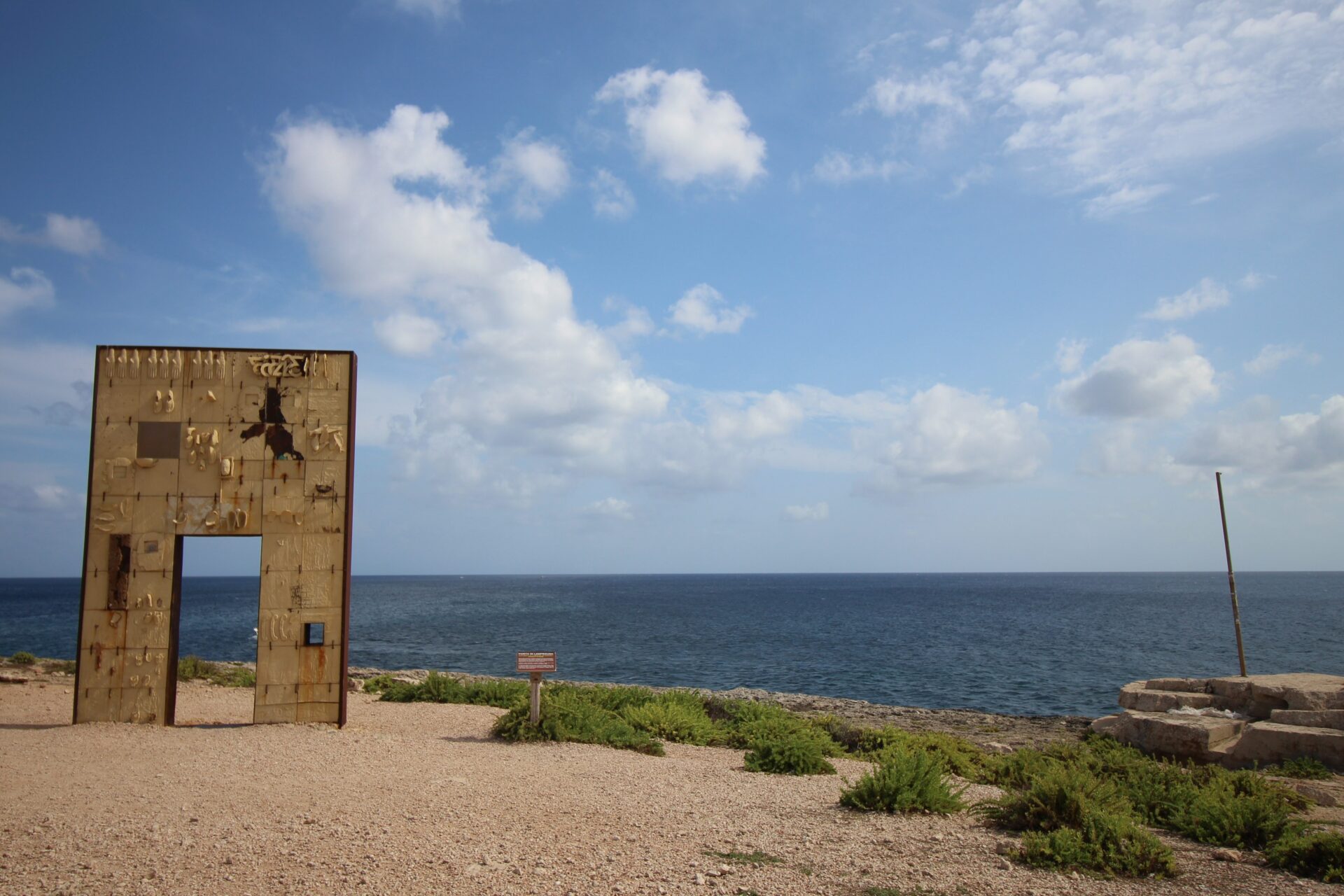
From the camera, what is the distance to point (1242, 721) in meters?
16.3

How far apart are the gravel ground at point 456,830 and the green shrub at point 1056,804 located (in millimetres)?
349

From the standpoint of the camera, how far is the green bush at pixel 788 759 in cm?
1130

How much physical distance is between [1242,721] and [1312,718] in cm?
126

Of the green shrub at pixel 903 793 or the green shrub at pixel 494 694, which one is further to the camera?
the green shrub at pixel 494 694

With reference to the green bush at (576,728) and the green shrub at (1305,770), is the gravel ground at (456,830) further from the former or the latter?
the green shrub at (1305,770)

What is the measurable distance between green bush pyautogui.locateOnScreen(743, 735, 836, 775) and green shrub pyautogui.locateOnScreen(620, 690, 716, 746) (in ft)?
7.92

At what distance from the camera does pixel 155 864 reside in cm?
647

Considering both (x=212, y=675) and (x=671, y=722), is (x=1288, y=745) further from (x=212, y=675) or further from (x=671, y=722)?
(x=212, y=675)

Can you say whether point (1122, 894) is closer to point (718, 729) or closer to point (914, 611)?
point (718, 729)

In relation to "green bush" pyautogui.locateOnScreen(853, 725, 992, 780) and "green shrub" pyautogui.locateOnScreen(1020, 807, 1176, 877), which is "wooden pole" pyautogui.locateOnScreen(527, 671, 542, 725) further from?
"green shrub" pyautogui.locateOnScreen(1020, 807, 1176, 877)

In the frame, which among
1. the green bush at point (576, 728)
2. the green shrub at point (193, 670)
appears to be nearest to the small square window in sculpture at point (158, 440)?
the green bush at point (576, 728)

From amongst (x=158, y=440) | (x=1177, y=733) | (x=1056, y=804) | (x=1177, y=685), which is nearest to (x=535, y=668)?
(x=158, y=440)

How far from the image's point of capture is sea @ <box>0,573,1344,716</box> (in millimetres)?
32844

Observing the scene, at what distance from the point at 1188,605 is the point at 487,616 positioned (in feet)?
266
